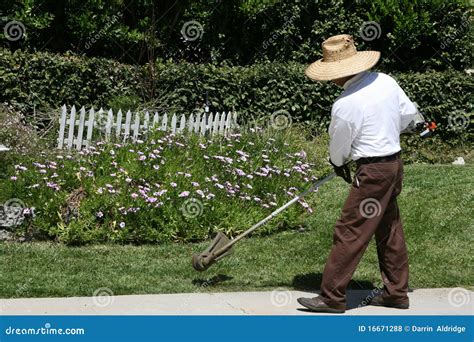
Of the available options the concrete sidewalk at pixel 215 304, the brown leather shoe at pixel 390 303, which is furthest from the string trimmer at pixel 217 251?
the brown leather shoe at pixel 390 303

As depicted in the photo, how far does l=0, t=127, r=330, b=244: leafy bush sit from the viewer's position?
712cm

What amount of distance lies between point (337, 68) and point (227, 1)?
27.8 ft

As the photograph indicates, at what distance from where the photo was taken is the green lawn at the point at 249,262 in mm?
5836

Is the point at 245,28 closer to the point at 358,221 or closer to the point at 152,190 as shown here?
the point at 152,190

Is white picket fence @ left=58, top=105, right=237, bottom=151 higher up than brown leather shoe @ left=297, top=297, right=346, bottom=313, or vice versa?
white picket fence @ left=58, top=105, right=237, bottom=151

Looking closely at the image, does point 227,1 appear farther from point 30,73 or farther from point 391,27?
point 30,73

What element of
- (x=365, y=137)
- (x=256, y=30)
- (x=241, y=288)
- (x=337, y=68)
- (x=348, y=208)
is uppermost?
(x=256, y=30)

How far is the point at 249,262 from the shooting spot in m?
6.55

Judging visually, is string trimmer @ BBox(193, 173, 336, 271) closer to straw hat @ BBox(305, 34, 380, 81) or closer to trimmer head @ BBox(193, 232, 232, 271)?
trimmer head @ BBox(193, 232, 232, 271)

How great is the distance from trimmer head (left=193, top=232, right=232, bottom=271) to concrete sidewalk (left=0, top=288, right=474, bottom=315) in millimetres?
267

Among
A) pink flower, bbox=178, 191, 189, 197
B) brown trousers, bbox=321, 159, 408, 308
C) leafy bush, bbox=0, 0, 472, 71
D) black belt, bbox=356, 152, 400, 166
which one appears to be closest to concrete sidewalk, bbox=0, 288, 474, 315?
brown trousers, bbox=321, 159, 408, 308

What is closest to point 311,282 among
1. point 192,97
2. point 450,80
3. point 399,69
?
point 192,97

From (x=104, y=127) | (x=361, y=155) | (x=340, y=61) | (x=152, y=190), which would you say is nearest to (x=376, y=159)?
(x=361, y=155)

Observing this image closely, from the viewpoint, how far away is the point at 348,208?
17.1 ft
